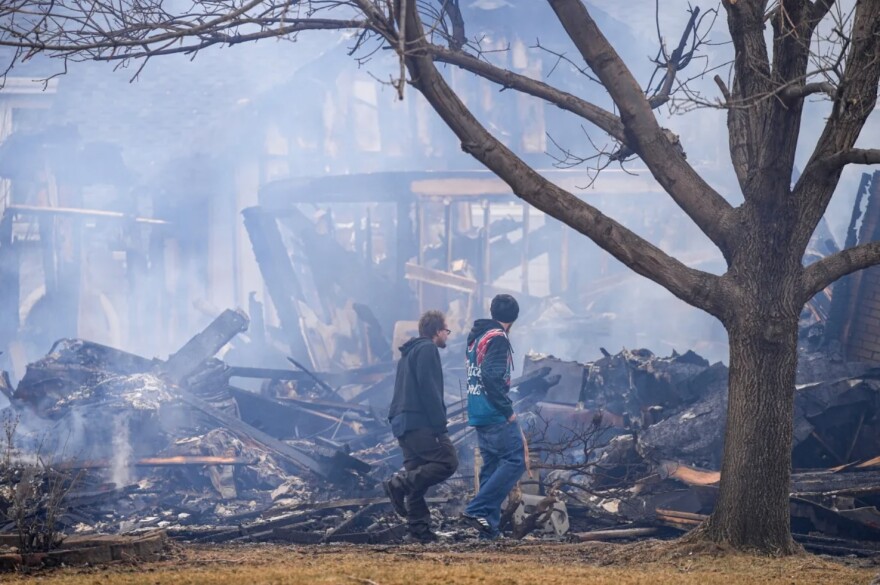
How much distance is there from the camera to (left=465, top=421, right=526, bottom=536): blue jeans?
305 inches

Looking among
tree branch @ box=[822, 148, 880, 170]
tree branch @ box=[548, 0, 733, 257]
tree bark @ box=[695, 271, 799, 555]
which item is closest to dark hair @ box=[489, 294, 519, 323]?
tree branch @ box=[548, 0, 733, 257]

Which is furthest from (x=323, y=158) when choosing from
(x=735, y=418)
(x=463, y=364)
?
(x=735, y=418)

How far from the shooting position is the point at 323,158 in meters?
26.3

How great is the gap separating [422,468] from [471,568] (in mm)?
2080

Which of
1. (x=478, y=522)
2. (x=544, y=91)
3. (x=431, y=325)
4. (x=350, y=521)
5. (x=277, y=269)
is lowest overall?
(x=350, y=521)

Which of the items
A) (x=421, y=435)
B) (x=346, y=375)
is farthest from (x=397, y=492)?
(x=346, y=375)

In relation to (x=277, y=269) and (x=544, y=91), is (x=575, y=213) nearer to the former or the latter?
(x=544, y=91)

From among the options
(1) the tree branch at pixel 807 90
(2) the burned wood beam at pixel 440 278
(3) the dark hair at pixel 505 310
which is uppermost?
(1) the tree branch at pixel 807 90

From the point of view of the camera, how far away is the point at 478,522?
775cm

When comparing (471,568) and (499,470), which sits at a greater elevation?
(499,470)

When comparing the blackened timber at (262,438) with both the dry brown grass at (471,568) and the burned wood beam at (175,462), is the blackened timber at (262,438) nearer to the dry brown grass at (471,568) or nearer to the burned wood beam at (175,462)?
the burned wood beam at (175,462)

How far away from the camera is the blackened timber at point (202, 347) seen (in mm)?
Answer: 14820

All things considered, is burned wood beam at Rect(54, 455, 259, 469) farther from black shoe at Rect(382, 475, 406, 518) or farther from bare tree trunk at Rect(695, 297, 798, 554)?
bare tree trunk at Rect(695, 297, 798, 554)

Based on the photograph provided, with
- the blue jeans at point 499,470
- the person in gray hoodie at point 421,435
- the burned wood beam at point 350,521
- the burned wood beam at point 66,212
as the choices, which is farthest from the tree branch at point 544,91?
the burned wood beam at point 66,212
